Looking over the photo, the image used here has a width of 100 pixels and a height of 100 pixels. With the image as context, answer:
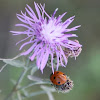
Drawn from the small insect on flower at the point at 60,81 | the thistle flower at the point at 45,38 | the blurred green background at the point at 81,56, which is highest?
the blurred green background at the point at 81,56

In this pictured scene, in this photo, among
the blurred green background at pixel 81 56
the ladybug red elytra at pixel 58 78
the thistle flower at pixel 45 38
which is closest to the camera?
the thistle flower at pixel 45 38

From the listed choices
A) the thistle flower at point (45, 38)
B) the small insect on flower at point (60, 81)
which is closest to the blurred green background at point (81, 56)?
the small insect on flower at point (60, 81)

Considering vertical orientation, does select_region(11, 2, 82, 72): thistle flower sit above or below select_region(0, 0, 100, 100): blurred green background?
below

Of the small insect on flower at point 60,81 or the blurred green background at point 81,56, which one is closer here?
the small insect on flower at point 60,81

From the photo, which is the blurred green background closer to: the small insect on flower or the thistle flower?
the small insect on flower

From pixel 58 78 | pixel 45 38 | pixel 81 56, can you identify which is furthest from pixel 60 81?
pixel 81 56

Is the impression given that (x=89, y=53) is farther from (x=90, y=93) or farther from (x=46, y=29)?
(x=46, y=29)

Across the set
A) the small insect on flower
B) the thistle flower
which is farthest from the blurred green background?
the thistle flower

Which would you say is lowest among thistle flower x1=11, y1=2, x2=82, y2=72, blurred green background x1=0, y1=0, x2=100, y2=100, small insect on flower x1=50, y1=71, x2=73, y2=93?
small insect on flower x1=50, y1=71, x2=73, y2=93

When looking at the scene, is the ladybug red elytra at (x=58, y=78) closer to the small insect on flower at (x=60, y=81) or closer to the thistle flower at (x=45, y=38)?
the small insect on flower at (x=60, y=81)
